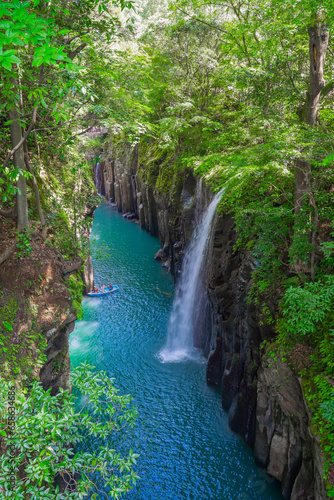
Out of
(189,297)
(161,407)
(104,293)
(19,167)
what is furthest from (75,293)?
(104,293)

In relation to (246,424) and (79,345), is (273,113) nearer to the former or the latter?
(246,424)

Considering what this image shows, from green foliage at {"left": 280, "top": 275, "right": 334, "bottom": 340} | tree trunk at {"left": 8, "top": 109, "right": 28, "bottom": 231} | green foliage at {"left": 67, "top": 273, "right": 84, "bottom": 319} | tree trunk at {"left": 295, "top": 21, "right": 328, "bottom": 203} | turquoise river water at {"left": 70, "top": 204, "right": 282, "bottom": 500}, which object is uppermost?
tree trunk at {"left": 295, "top": 21, "right": 328, "bottom": 203}

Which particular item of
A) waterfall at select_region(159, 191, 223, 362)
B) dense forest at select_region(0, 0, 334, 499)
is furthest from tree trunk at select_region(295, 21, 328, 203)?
waterfall at select_region(159, 191, 223, 362)

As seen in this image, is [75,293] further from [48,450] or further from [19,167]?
[48,450]

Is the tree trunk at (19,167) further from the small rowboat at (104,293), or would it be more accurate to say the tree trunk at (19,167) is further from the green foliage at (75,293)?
the small rowboat at (104,293)

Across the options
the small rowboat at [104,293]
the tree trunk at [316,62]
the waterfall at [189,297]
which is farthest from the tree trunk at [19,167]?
the small rowboat at [104,293]

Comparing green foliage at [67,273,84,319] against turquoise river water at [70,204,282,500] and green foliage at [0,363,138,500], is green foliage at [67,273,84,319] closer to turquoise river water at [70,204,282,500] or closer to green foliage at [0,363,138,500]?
turquoise river water at [70,204,282,500]
